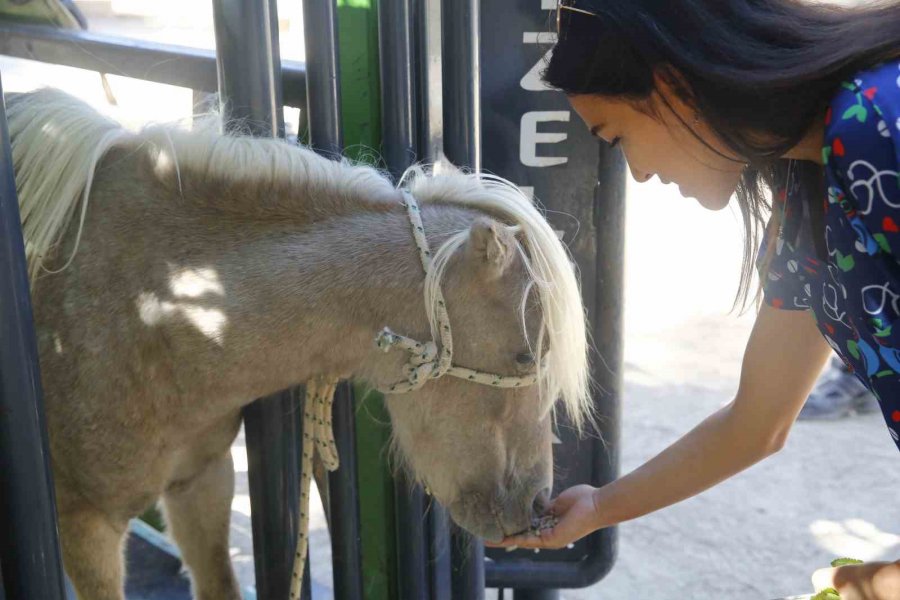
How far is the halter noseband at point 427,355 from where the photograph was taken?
1.64 metres

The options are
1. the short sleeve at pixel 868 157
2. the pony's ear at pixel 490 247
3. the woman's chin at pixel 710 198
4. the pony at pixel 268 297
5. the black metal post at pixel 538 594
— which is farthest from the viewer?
the black metal post at pixel 538 594

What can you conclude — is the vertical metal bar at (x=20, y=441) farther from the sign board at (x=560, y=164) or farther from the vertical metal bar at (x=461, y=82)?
the sign board at (x=560, y=164)

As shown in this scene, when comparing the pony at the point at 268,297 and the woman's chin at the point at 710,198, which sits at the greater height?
the woman's chin at the point at 710,198

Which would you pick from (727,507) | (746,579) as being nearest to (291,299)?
(746,579)

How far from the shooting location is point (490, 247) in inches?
61.4

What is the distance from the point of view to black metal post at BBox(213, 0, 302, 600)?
1.68m

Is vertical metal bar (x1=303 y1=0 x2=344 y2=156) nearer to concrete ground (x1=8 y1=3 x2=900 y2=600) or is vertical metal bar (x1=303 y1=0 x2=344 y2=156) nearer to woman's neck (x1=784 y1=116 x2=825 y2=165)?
concrete ground (x1=8 y1=3 x2=900 y2=600)

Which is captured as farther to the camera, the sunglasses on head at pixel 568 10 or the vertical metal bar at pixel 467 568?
the vertical metal bar at pixel 467 568

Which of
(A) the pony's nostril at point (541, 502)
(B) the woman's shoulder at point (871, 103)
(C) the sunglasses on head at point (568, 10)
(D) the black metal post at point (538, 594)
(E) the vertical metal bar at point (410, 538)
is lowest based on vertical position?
(D) the black metal post at point (538, 594)

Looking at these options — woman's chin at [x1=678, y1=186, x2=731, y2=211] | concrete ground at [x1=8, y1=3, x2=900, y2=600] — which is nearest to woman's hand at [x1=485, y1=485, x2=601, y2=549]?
woman's chin at [x1=678, y1=186, x2=731, y2=211]

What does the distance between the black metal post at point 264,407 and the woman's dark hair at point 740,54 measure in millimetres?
667

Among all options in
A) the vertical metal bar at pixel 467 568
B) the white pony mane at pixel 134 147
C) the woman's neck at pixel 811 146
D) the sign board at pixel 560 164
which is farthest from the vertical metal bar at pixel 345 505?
the woman's neck at pixel 811 146

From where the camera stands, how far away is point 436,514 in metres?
2.09

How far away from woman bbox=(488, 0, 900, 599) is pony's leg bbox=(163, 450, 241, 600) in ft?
4.32
